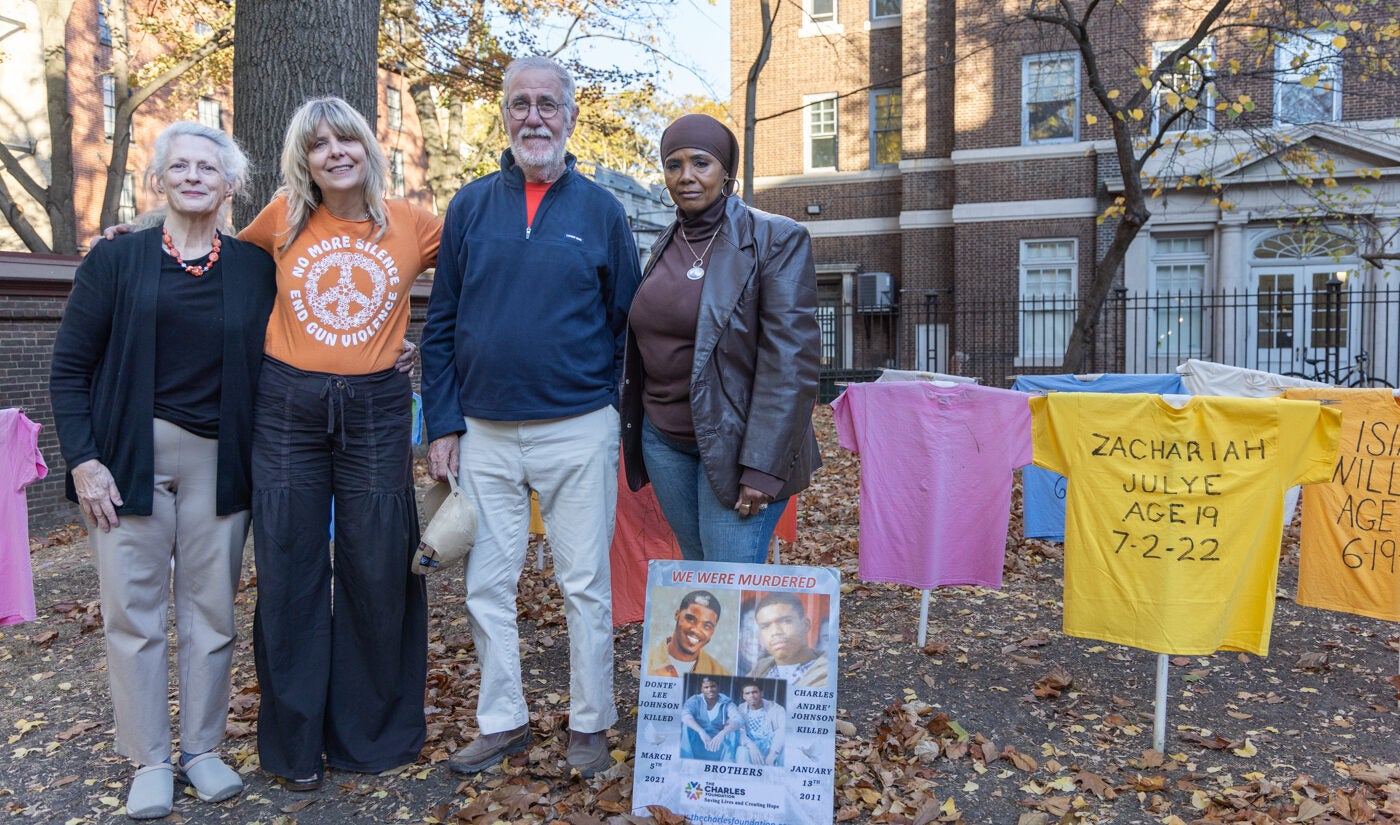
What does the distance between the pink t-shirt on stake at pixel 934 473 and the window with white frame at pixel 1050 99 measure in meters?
18.1

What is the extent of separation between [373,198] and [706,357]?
54.7 inches

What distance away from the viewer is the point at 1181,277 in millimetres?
20625

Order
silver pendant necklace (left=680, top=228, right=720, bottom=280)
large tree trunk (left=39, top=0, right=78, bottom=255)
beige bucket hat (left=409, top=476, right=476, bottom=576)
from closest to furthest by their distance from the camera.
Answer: silver pendant necklace (left=680, top=228, right=720, bottom=280)
beige bucket hat (left=409, top=476, right=476, bottom=576)
large tree trunk (left=39, top=0, right=78, bottom=255)

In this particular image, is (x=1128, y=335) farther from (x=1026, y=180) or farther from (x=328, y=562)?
(x=328, y=562)

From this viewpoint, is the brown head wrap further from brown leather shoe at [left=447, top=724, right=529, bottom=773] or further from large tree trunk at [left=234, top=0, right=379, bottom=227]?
large tree trunk at [left=234, top=0, right=379, bottom=227]

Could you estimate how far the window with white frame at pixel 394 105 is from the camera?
33.4 metres

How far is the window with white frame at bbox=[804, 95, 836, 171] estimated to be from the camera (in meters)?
23.8

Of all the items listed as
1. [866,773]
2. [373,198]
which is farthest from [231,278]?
[866,773]

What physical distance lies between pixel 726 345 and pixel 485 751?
1748mm

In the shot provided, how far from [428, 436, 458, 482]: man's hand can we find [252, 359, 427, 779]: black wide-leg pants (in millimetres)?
138

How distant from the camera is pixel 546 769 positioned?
351 cm

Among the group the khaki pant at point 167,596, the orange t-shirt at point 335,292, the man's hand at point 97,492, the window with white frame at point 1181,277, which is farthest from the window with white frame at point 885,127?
the man's hand at point 97,492

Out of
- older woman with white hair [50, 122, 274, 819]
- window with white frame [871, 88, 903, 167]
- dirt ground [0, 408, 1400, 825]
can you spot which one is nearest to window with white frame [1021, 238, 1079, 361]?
window with white frame [871, 88, 903, 167]

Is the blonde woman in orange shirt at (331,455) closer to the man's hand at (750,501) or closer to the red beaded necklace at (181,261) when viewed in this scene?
the red beaded necklace at (181,261)
